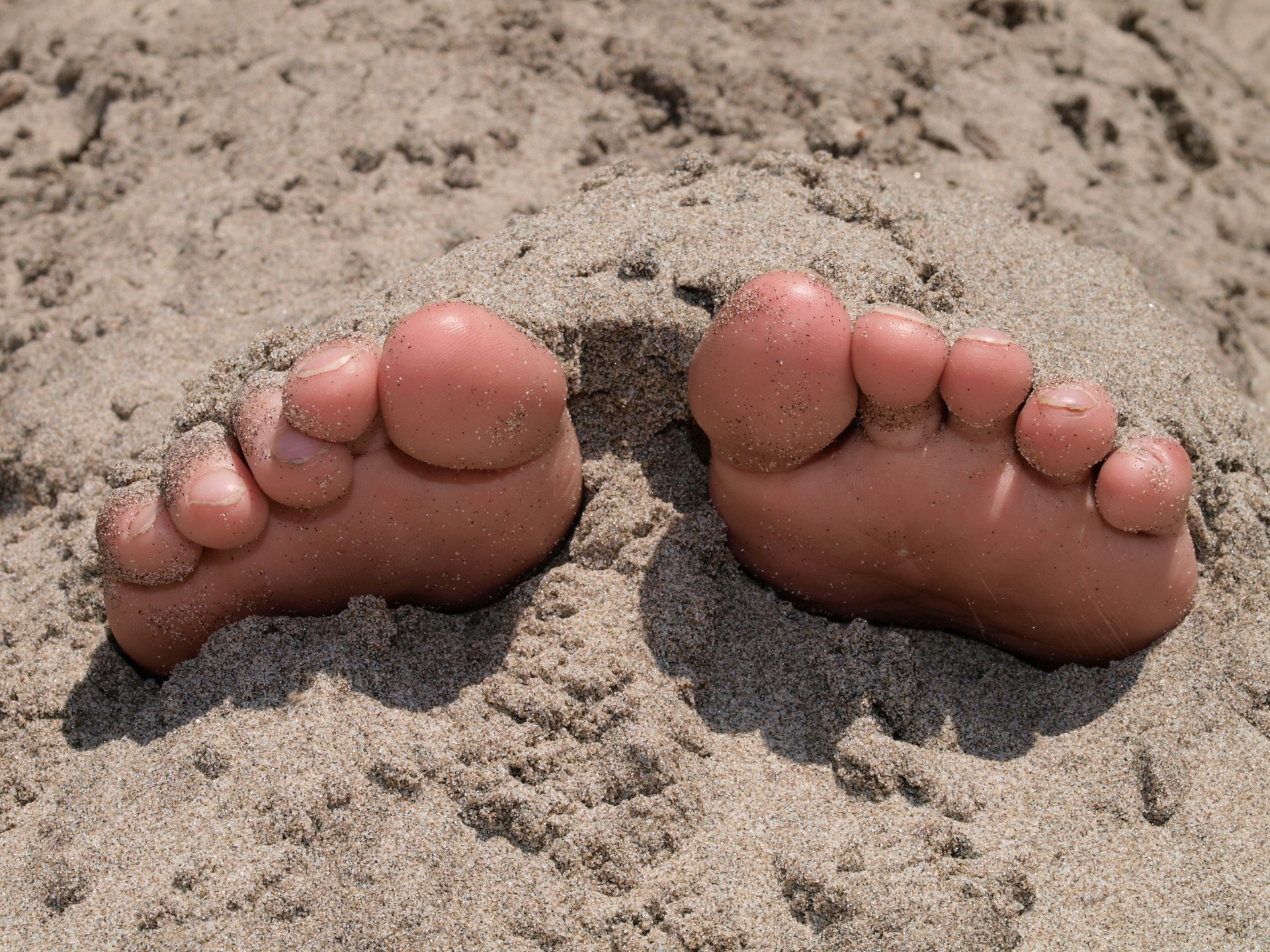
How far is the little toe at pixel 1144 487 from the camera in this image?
127cm

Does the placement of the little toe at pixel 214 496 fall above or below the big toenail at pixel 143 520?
above

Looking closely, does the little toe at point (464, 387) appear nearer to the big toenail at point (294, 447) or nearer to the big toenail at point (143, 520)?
the big toenail at point (294, 447)

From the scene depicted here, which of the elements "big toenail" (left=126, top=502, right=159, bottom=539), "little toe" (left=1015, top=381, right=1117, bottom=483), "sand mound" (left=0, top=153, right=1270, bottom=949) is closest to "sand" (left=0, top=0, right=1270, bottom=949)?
"sand mound" (left=0, top=153, right=1270, bottom=949)

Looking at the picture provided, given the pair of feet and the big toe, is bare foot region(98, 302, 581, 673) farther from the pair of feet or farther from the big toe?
the big toe

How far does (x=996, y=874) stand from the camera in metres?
1.11

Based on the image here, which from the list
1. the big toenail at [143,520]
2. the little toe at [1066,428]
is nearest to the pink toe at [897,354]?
the little toe at [1066,428]

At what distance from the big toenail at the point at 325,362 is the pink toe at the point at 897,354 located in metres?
0.56

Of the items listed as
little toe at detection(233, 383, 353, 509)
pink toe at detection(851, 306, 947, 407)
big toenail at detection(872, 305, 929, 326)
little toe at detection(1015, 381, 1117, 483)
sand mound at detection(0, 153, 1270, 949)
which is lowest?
sand mound at detection(0, 153, 1270, 949)

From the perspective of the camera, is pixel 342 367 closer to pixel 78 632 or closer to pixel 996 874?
pixel 78 632

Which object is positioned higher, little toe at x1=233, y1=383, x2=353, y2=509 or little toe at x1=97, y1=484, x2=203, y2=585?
little toe at x1=233, y1=383, x2=353, y2=509

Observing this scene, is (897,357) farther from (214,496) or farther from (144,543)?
(144,543)

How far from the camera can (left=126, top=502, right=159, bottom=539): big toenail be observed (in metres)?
1.31

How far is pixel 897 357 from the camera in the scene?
123cm

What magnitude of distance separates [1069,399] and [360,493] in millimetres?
810
